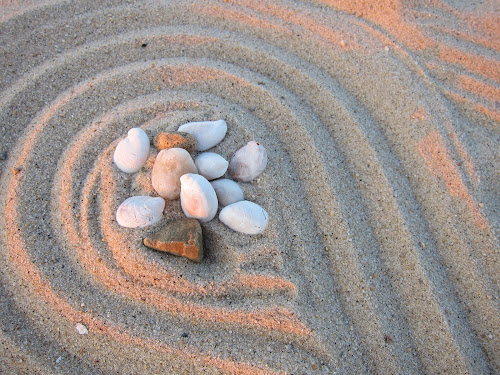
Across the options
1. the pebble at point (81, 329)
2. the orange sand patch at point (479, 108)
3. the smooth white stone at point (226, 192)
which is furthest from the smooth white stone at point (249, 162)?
the orange sand patch at point (479, 108)

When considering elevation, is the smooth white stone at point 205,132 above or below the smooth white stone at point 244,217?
above

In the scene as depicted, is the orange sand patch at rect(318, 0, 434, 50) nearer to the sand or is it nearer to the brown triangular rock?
the sand

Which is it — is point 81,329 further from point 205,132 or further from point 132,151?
point 205,132

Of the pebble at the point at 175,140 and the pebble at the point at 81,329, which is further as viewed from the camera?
the pebble at the point at 175,140

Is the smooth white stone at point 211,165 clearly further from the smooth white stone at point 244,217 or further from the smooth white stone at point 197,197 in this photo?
the smooth white stone at point 244,217

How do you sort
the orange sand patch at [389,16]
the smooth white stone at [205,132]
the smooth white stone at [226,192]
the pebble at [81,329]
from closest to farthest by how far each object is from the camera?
the pebble at [81,329], the smooth white stone at [226,192], the smooth white stone at [205,132], the orange sand patch at [389,16]

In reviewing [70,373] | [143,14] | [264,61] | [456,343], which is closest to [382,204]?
[456,343]

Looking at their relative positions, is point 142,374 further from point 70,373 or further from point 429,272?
point 429,272
